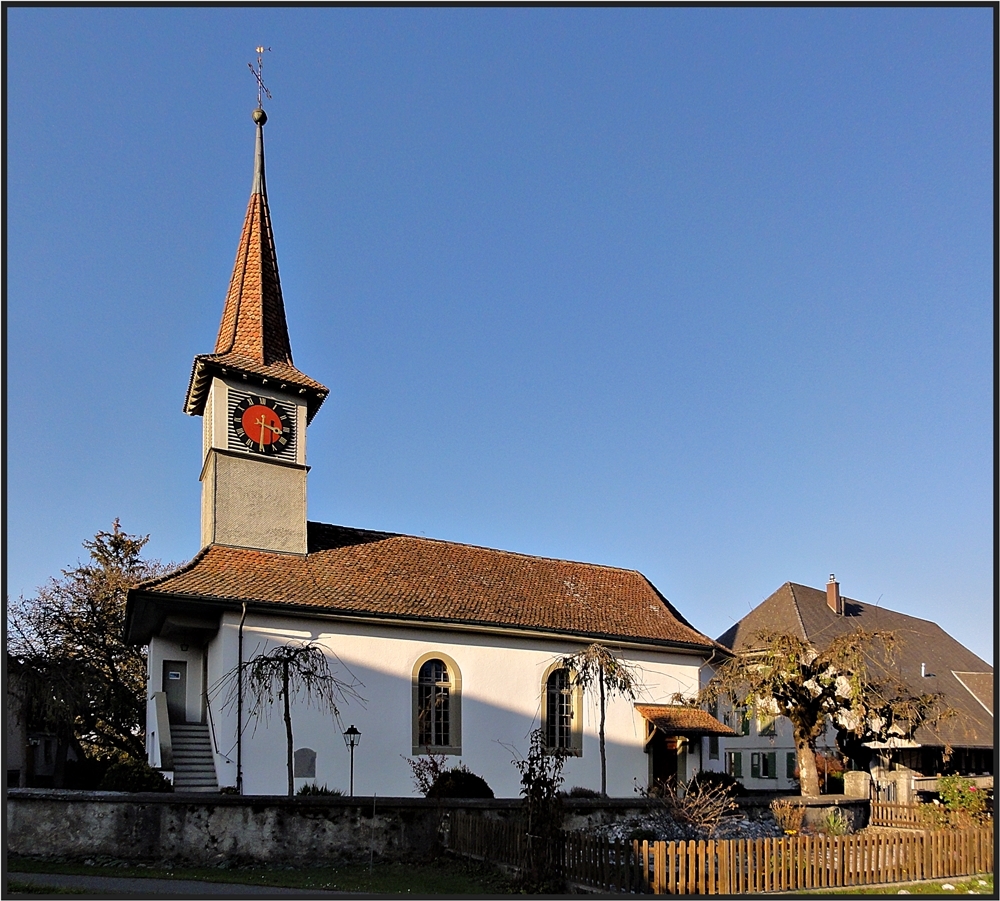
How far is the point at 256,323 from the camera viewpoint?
91.1ft

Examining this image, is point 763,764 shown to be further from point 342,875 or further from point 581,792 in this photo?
point 342,875

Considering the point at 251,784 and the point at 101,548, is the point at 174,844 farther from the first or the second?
the point at 101,548

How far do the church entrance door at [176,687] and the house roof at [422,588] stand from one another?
1200mm

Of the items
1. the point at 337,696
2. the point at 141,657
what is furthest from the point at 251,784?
the point at 141,657

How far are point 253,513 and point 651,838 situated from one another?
1387cm

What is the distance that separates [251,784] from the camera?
21250mm

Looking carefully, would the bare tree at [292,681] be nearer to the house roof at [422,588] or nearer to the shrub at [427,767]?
the house roof at [422,588]

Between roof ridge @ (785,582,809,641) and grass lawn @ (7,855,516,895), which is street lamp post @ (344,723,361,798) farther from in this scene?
roof ridge @ (785,582,809,641)

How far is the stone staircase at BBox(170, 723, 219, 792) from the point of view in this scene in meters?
21.2

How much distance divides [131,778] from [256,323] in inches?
520

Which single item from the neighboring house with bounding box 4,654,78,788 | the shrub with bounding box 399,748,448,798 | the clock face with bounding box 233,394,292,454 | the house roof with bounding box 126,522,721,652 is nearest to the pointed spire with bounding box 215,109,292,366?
the clock face with bounding box 233,394,292,454

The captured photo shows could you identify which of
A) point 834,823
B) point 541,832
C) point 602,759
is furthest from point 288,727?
point 834,823

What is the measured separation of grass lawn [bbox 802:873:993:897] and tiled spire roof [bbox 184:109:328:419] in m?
18.4

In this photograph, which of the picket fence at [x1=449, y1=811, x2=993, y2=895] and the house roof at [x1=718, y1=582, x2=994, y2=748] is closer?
the picket fence at [x1=449, y1=811, x2=993, y2=895]
